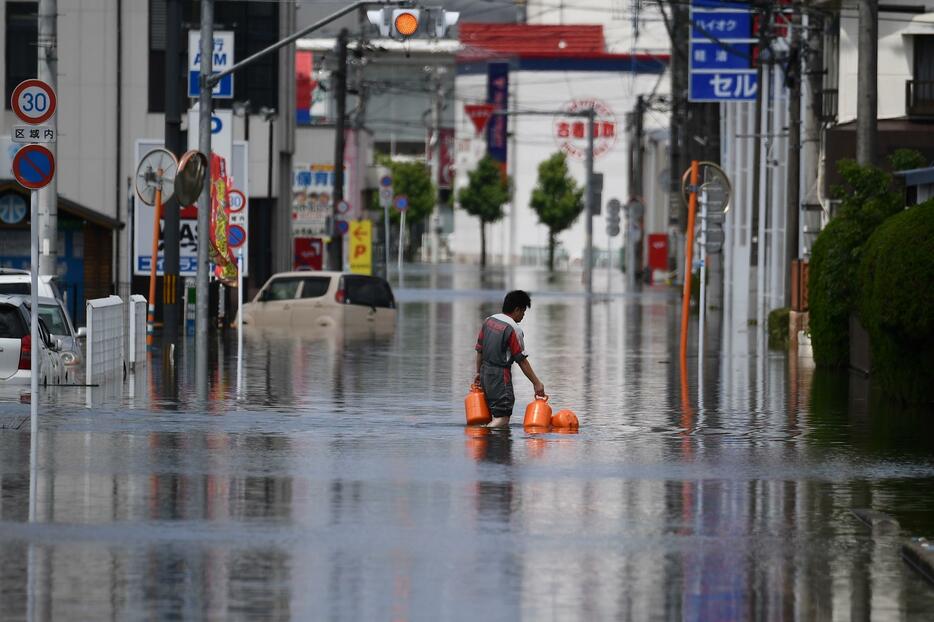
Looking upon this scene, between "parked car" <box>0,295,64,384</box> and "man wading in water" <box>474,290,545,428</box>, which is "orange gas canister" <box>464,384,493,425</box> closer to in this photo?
"man wading in water" <box>474,290,545,428</box>

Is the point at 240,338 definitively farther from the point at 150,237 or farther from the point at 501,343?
the point at 501,343

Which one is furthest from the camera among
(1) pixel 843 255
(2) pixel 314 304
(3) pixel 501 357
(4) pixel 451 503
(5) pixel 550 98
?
(5) pixel 550 98

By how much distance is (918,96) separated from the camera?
129 ft

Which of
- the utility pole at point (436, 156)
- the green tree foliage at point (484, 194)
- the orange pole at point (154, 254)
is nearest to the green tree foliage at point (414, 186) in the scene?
the utility pole at point (436, 156)

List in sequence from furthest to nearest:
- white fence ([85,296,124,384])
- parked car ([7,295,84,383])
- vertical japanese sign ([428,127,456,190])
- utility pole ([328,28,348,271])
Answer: vertical japanese sign ([428,127,456,190]) < utility pole ([328,28,348,271]) < white fence ([85,296,124,384]) < parked car ([7,295,84,383])

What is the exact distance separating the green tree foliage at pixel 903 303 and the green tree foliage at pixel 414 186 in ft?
363

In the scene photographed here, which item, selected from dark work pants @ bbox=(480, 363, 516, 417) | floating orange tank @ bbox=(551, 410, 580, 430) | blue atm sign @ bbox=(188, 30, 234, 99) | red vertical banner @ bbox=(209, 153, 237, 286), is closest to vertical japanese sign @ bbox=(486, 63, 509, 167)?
blue atm sign @ bbox=(188, 30, 234, 99)

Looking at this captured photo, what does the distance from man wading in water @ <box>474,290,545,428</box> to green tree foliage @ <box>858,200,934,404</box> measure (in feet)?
13.2

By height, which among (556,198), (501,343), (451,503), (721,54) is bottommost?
(451,503)

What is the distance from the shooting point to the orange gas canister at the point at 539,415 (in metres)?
18.5

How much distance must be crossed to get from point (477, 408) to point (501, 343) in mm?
676

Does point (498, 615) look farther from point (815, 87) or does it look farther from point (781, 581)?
point (815, 87)

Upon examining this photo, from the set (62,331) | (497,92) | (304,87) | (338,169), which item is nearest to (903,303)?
(62,331)

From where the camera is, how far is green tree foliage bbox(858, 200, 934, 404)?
64.4 feet
